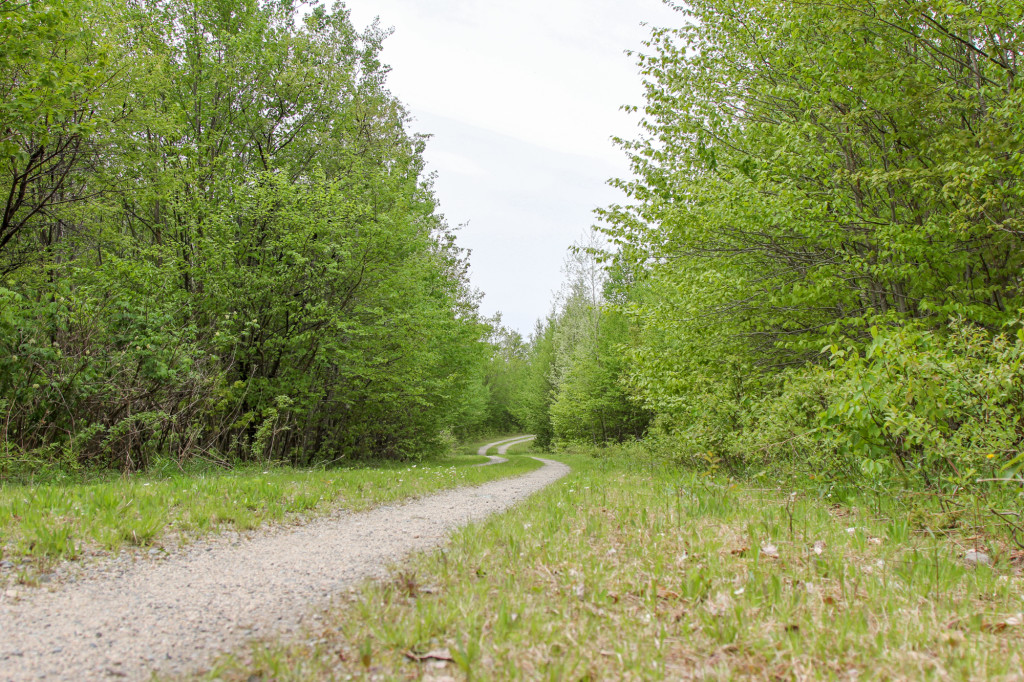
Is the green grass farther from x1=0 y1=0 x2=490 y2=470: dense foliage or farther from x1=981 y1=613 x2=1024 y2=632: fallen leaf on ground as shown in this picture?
x1=981 y1=613 x2=1024 y2=632: fallen leaf on ground

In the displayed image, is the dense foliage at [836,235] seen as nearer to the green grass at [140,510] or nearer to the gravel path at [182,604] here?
the gravel path at [182,604]

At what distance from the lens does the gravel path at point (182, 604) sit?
2516 mm

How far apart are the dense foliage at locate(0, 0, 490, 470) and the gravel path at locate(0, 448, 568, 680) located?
22.9ft

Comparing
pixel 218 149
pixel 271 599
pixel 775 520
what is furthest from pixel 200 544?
pixel 218 149

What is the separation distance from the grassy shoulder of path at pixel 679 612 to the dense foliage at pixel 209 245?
9058mm

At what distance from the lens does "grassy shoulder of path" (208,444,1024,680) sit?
246 cm

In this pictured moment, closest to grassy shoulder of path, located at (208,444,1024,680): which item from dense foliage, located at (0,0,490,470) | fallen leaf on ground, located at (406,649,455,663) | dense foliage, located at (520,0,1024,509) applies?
fallen leaf on ground, located at (406,649,455,663)

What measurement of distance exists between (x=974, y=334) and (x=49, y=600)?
8.04 metres

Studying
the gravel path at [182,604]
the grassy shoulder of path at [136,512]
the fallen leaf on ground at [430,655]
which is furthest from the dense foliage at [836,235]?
the grassy shoulder of path at [136,512]

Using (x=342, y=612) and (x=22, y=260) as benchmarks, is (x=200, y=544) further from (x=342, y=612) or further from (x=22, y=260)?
(x=22, y=260)

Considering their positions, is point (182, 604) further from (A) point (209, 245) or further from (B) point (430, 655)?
(A) point (209, 245)

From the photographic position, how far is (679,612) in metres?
3.08

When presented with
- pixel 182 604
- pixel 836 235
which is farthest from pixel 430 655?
pixel 836 235

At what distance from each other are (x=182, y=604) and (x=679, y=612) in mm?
3082
